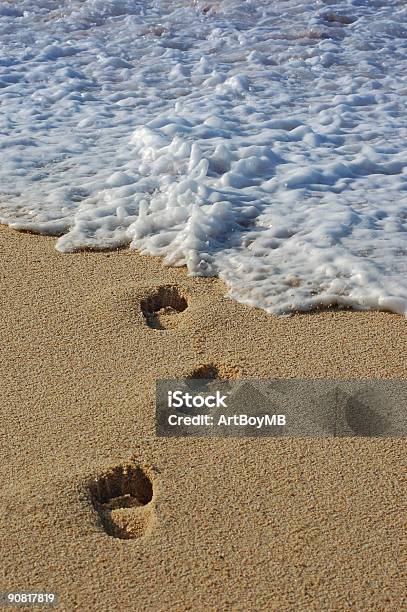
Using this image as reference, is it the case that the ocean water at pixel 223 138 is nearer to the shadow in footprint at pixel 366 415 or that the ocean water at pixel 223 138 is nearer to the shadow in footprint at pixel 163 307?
the shadow in footprint at pixel 163 307

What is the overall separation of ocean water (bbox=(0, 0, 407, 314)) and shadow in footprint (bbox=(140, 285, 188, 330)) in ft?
0.62

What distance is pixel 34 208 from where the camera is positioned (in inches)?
145

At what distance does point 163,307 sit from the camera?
3051mm

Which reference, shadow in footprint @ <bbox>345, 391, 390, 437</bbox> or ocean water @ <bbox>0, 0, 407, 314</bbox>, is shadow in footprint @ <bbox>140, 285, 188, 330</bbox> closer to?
ocean water @ <bbox>0, 0, 407, 314</bbox>

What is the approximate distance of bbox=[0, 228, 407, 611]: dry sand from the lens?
1.96 metres

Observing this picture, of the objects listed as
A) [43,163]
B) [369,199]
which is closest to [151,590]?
[369,199]

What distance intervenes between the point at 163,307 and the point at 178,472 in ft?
2.99

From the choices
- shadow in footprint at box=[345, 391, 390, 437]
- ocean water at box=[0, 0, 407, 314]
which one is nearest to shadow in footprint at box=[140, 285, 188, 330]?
ocean water at box=[0, 0, 407, 314]

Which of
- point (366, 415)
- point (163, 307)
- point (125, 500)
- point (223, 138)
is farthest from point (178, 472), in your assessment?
point (223, 138)

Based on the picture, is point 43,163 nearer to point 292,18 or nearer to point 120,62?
point 120,62

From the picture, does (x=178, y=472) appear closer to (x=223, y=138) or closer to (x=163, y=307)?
(x=163, y=307)

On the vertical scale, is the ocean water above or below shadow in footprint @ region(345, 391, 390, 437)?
above

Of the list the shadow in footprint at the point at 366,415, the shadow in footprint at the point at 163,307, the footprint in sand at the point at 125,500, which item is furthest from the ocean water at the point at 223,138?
the footprint in sand at the point at 125,500

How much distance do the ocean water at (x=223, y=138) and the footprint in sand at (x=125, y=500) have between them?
3.12 feet
